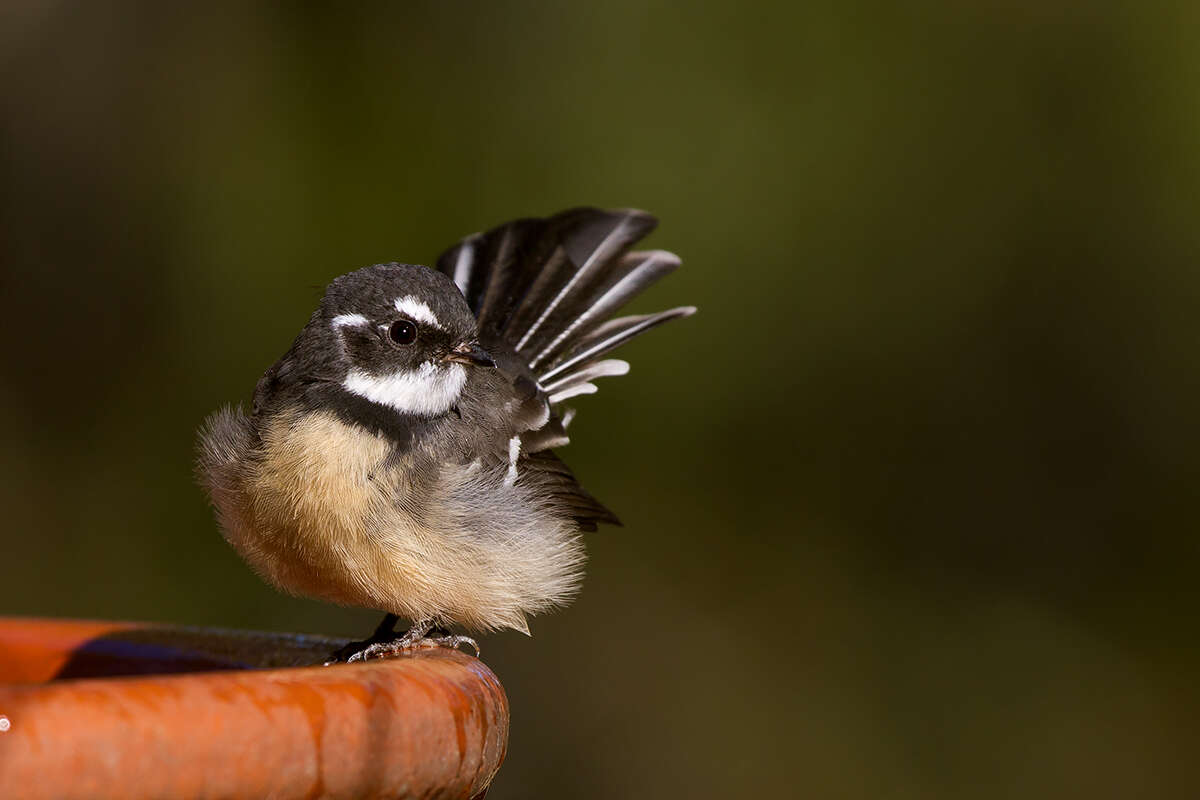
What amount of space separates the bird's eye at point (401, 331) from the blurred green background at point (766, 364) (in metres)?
2.26

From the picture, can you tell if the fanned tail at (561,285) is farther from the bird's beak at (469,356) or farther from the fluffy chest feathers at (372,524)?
the fluffy chest feathers at (372,524)

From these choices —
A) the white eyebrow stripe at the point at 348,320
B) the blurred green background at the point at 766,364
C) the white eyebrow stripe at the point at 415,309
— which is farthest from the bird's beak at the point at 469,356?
the blurred green background at the point at 766,364

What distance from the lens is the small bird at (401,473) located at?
329cm

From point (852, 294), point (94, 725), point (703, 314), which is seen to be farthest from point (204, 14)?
point (94, 725)

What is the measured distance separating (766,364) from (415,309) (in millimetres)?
2626

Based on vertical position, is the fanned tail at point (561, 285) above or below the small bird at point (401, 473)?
above

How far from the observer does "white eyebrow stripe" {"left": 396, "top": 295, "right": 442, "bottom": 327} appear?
11.9 feet

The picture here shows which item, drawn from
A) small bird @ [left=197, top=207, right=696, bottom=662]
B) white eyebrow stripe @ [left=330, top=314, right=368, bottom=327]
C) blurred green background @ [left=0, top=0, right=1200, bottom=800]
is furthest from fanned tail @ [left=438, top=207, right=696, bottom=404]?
blurred green background @ [left=0, top=0, right=1200, bottom=800]

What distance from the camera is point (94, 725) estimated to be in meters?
1.70

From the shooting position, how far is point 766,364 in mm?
5945

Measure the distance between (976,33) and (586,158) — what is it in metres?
1.81

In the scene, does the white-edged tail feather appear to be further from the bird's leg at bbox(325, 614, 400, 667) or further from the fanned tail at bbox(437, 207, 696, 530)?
the bird's leg at bbox(325, 614, 400, 667)

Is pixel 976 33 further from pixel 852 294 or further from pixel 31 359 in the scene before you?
pixel 31 359

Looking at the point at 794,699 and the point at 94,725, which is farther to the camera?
the point at 794,699
